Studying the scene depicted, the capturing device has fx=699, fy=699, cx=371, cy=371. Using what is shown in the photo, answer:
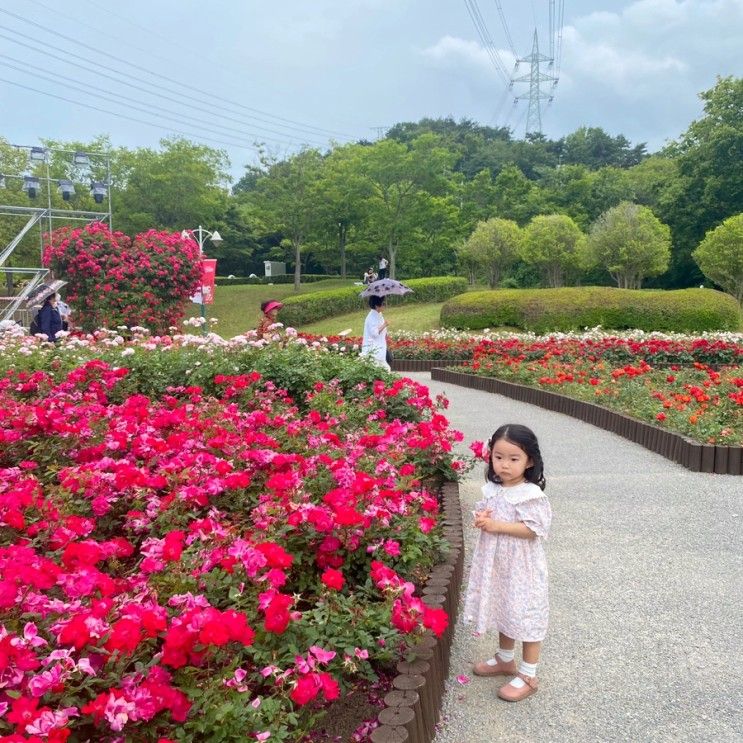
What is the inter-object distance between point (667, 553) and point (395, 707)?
2.45 m

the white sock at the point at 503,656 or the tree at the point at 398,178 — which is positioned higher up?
the tree at the point at 398,178

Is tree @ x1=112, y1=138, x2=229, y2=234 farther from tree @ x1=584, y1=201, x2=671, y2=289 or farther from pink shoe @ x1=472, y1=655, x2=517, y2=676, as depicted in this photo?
pink shoe @ x1=472, y1=655, x2=517, y2=676

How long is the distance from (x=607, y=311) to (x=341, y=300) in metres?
10.5

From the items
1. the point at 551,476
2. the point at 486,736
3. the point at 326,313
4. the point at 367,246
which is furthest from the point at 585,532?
the point at 367,246

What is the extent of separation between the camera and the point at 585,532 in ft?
13.7

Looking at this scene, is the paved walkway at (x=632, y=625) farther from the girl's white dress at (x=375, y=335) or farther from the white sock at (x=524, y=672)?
the girl's white dress at (x=375, y=335)

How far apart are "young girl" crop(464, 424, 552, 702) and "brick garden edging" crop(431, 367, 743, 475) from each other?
143 inches

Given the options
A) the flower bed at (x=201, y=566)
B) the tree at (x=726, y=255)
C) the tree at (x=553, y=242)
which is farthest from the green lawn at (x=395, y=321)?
the flower bed at (x=201, y=566)

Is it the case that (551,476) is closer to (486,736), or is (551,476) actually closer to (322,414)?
(322,414)

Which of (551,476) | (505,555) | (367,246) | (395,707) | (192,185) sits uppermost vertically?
(192,185)

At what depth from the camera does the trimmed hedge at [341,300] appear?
24844 millimetres

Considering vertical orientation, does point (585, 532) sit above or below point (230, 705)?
below

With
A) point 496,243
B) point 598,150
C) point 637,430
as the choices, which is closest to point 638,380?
point 637,430

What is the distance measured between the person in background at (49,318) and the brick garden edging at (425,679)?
7642mm
